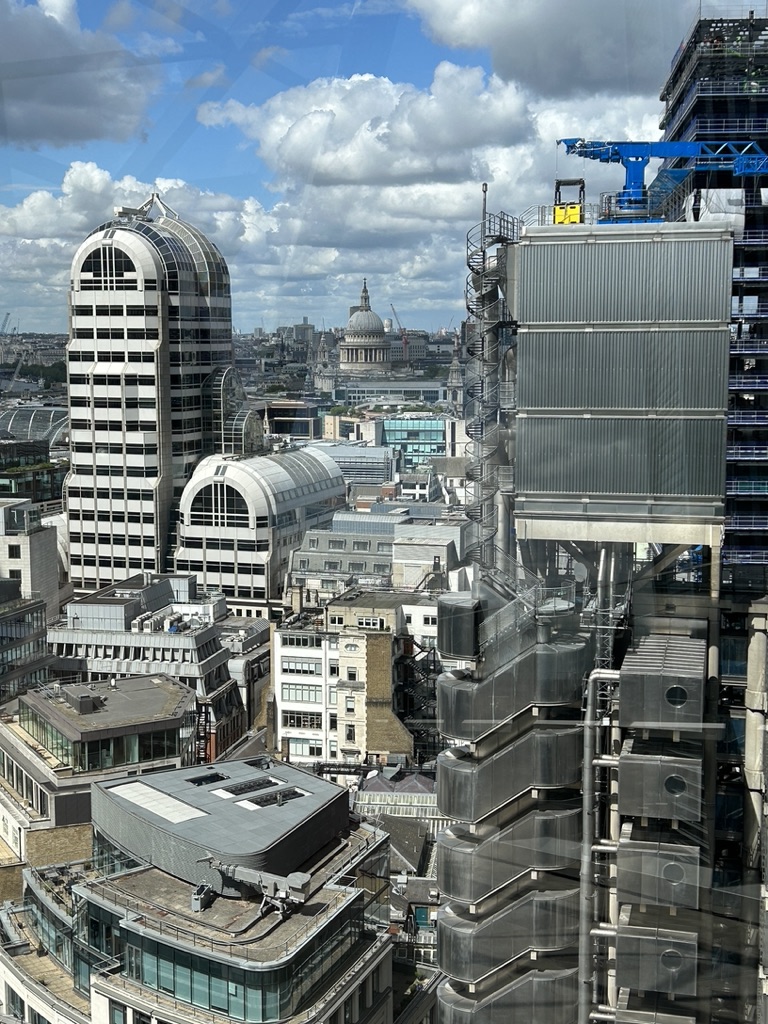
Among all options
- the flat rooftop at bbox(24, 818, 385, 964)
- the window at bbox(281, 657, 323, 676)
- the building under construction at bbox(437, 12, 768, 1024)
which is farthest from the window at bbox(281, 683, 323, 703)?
the building under construction at bbox(437, 12, 768, 1024)

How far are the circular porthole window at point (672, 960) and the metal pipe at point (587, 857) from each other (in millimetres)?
146

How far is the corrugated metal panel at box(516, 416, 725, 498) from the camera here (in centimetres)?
214

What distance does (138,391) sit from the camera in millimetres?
12102

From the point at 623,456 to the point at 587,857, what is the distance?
0.68 m

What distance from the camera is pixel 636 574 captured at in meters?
2.27

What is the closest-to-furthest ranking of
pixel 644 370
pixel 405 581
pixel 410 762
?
pixel 644 370 → pixel 410 762 → pixel 405 581

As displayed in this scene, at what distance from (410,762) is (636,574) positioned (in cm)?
497

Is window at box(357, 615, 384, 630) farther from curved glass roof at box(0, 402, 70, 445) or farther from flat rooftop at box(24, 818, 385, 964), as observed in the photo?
curved glass roof at box(0, 402, 70, 445)

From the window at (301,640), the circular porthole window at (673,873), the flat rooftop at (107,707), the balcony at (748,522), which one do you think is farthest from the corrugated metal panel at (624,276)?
Result: the window at (301,640)

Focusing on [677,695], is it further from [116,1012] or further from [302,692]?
[302,692]

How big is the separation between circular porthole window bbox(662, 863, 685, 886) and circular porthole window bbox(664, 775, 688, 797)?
0.12 metres

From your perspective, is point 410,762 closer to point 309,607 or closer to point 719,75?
point 309,607

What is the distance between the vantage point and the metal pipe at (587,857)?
2.20 meters

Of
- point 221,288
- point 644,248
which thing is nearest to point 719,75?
point 644,248
